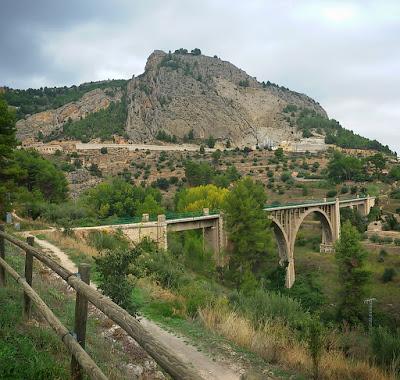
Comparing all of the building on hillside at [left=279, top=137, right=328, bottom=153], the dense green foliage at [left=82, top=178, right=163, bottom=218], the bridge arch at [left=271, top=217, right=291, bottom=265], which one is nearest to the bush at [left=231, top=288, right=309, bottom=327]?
the dense green foliage at [left=82, top=178, right=163, bottom=218]

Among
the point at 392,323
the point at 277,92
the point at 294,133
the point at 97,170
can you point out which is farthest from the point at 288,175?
the point at 277,92

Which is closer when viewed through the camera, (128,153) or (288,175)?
(288,175)

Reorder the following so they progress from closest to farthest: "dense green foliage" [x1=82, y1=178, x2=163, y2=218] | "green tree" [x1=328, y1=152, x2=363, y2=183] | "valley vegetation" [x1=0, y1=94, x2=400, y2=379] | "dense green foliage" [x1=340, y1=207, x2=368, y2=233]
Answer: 1. "valley vegetation" [x1=0, y1=94, x2=400, y2=379]
2. "dense green foliage" [x1=82, y1=178, x2=163, y2=218]
3. "dense green foliage" [x1=340, y1=207, x2=368, y2=233]
4. "green tree" [x1=328, y1=152, x2=363, y2=183]

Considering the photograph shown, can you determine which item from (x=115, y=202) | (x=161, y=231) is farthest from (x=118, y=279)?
(x=115, y=202)

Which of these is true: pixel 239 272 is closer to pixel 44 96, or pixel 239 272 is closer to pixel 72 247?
pixel 72 247

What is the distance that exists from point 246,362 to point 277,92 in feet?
550

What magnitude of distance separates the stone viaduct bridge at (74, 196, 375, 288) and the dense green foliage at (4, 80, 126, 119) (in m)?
115

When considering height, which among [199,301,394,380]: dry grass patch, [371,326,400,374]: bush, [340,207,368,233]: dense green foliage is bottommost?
[340,207,368,233]: dense green foliage

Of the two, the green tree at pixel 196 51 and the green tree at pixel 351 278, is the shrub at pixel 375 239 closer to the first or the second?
the green tree at pixel 351 278

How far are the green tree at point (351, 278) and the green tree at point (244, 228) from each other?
5.92 m

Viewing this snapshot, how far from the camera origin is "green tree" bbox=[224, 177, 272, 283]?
32.2m

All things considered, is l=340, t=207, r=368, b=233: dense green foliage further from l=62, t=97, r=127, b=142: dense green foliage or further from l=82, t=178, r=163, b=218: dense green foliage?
l=62, t=97, r=127, b=142: dense green foliage

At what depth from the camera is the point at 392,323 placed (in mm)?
28047

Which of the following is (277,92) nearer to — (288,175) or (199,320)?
(288,175)
